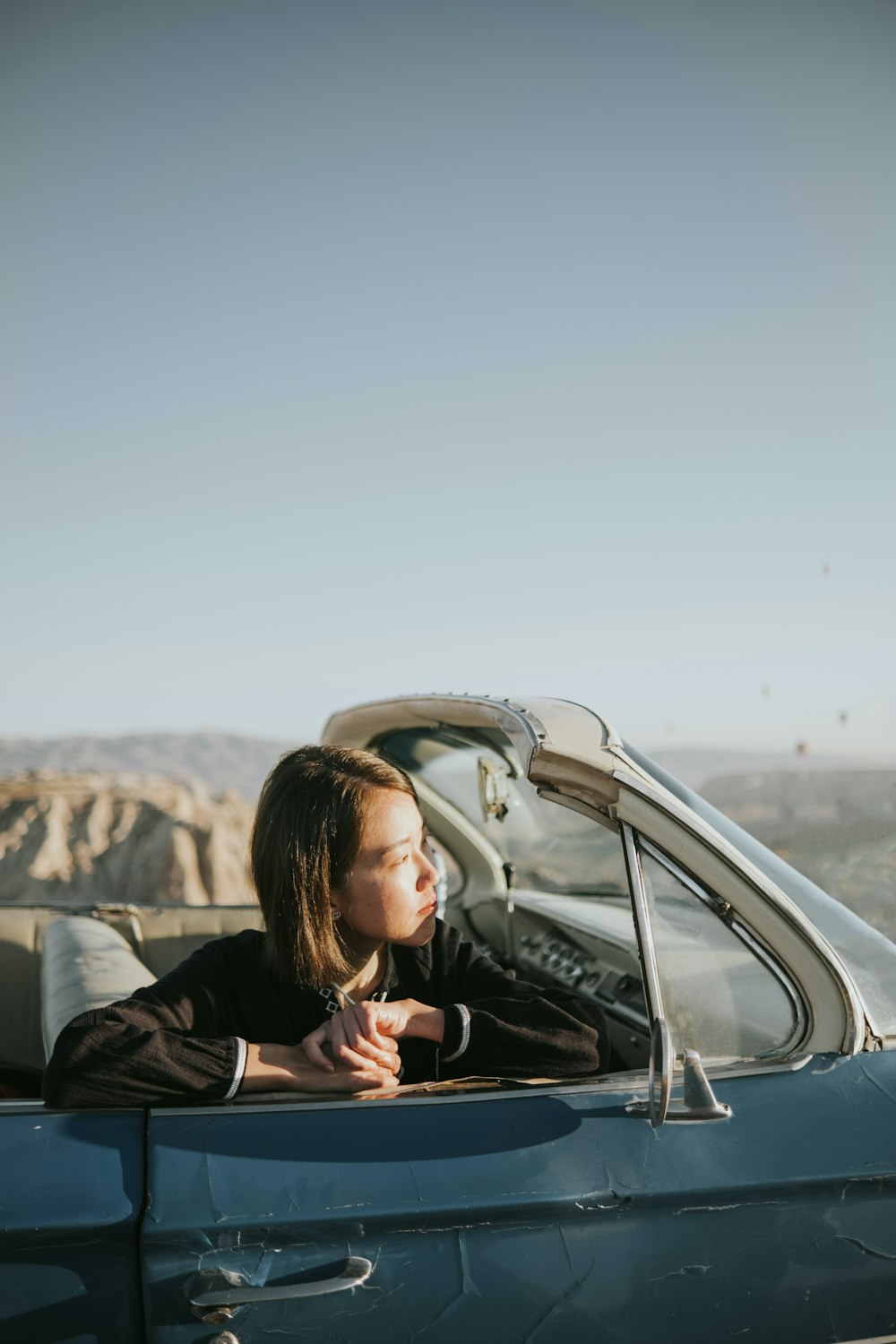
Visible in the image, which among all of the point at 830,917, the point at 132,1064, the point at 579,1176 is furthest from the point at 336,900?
the point at 830,917

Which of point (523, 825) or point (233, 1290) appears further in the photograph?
point (523, 825)

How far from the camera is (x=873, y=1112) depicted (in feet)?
5.96

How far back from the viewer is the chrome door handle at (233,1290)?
154 cm

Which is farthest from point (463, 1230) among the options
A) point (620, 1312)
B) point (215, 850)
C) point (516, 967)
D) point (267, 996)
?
point (215, 850)

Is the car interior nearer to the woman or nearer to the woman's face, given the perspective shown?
the woman

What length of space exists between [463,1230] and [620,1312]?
298 millimetres

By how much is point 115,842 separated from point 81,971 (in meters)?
21.2

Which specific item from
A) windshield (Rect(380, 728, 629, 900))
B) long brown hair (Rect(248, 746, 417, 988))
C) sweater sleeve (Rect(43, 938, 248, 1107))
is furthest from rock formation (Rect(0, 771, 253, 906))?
sweater sleeve (Rect(43, 938, 248, 1107))

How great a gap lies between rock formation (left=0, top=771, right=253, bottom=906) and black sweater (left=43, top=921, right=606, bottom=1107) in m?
16.8

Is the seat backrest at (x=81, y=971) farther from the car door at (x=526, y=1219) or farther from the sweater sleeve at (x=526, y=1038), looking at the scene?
the sweater sleeve at (x=526, y=1038)

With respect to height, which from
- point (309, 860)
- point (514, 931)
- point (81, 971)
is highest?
point (309, 860)

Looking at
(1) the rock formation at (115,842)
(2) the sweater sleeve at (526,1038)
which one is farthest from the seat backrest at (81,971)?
(1) the rock formation at (115,842)

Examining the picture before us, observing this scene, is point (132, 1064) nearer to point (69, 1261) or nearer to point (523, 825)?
point (69, 1261)

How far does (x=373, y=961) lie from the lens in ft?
7.22
